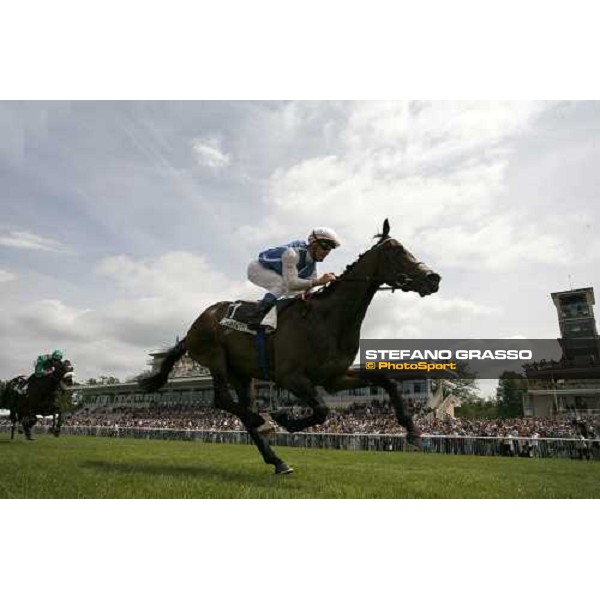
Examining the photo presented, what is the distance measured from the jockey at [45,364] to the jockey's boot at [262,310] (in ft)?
38.0

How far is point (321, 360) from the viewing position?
6012 mm

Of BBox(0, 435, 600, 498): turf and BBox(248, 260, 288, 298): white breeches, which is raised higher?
BBox(248, 260, 288, 298): white breeches

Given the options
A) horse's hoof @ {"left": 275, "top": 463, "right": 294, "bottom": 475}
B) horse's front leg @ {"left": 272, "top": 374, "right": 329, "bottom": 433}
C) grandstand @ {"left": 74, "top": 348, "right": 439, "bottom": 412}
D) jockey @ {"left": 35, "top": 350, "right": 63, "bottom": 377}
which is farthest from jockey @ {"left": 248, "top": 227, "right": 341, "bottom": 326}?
jockey @ {"left": 35, "top": 350, "right": 63, "bottom": 377}

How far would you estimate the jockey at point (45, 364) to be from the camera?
626 inches

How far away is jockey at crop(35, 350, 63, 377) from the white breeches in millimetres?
11310

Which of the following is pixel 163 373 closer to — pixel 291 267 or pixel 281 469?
pixel 281 469

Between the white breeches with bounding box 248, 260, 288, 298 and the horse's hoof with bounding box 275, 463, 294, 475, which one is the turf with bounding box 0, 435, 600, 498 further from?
the white breeches with bounding box 248, 260, 288, 298

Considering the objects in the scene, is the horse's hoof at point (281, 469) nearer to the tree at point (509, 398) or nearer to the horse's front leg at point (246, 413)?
the horse's front leg at point (246, 413)

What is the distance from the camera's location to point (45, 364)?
15945 millimetres

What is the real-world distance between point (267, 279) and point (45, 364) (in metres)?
11.8

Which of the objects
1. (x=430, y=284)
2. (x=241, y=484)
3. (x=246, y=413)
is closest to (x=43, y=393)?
(x=246, y=413)

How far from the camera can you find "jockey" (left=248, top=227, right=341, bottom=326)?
21.3 ft

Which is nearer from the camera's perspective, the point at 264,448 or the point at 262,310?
the point at 262,310

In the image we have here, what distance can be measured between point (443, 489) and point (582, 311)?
154 feet
